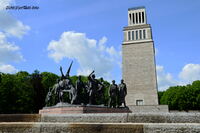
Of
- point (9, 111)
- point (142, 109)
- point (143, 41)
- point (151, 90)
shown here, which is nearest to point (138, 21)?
point (143, 41)

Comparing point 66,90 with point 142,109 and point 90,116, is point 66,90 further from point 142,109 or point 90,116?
point 142,109

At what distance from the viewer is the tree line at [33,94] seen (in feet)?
135

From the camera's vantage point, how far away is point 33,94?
4722 centimetres

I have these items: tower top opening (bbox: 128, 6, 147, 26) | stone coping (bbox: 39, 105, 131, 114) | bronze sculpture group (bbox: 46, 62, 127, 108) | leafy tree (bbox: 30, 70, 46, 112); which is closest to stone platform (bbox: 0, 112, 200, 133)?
stone coping (bbox: 39, 105, 131, 114)

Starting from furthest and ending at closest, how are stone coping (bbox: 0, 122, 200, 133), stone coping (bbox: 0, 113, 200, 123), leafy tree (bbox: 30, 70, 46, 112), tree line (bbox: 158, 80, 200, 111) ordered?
tree line (bbox: 158, 80, 200, 111), leafy tree (bbox: 30, 70, 46, 112), stone coping (bbox: 0, 113, 200, 123), stone coping (bbox: 0, 122, 200, 133)

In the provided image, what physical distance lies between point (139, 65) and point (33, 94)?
25.5 m

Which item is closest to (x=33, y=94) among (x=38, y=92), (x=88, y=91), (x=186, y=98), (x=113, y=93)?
(x=38, y=92)

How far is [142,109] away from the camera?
4594 cm

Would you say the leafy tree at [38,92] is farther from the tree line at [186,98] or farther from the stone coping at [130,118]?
the stone coping at [130,118]

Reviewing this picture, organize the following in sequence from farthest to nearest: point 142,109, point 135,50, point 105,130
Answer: point 135,50, point 142,109, point 105,130

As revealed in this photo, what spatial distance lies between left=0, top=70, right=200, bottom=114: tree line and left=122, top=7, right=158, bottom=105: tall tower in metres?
6.46

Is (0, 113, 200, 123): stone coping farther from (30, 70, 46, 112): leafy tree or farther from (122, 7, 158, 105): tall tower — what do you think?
(122, 7, 158, 105): tall tower

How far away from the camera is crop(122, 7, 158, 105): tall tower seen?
53.8 meters

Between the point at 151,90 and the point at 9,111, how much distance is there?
3038cm
